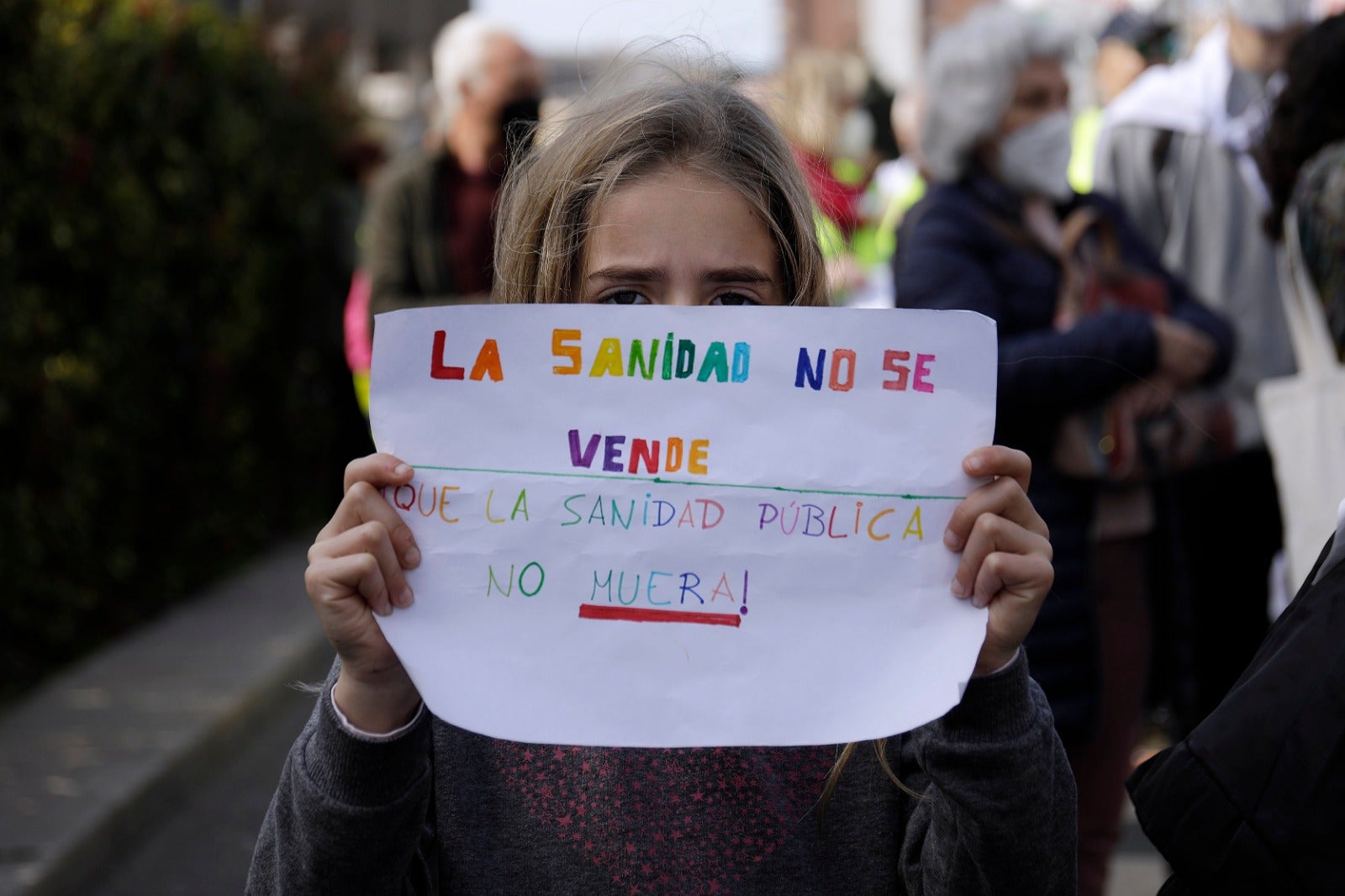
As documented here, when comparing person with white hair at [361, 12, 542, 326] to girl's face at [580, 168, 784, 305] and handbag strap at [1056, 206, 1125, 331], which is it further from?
girl's face at [580, 168, 784, 305]

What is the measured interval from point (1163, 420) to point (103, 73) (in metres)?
4.37

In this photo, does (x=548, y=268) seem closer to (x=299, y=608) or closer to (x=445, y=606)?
(x=445, y=606)

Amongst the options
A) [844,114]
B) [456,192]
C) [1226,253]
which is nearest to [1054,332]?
[1226,253]

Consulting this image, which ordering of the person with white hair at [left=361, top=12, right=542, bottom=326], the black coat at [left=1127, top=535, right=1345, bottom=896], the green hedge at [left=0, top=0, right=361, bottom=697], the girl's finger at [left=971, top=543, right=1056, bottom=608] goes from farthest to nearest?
the green hedge at [left=0, top=0, right=361, bottom=697] < the person with white hair at [left=361, top=12, right=542, bottom=326] < the girl's finger at [left=971, top=543, right=1056, bottom=608] < the black coat at [left=1127, top=535, right=1345, bottom=896]

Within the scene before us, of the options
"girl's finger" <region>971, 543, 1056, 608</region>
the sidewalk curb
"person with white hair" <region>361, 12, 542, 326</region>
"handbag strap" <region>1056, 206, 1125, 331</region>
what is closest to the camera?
"girl's finger" <region>971, 543, 1056, 608</region>

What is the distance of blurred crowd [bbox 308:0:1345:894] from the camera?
2.70 m

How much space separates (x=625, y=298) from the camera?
1575mm

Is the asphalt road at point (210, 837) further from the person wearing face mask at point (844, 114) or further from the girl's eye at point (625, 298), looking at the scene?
the person wearing face mask at point (844, 114)

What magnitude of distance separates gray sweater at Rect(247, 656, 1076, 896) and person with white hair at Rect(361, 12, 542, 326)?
10.8 ft

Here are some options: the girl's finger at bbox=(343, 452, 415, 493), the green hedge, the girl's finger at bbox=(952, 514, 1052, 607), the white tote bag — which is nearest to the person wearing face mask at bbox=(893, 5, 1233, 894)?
the white tote bag

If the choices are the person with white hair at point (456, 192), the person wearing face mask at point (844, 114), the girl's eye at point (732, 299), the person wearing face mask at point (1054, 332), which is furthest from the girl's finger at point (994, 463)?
the person wearing face mask at point (844, 114)

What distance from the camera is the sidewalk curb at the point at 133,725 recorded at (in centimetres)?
370

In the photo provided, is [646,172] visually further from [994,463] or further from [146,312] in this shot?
[146,312]

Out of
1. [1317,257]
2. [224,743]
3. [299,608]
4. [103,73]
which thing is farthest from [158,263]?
[1317,257]
